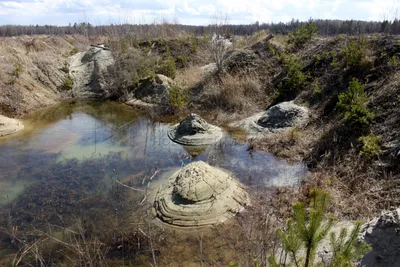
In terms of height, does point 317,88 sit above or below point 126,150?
above

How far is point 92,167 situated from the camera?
8.15 m

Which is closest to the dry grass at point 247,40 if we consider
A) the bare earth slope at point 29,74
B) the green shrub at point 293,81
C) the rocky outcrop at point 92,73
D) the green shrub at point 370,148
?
the green shrub at point 293,81

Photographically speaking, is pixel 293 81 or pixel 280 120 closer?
pixel 280 120

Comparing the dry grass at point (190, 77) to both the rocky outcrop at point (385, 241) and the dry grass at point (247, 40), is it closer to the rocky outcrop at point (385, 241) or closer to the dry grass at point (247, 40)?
the dry grass at point (247, 40)

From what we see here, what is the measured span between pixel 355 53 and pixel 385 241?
8310mm

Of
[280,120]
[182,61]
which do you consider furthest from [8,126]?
[182,61]

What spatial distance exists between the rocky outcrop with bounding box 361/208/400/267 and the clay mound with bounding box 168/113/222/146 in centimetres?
637

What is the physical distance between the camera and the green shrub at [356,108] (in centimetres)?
779

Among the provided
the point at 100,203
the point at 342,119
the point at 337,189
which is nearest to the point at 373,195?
the point at 337,189

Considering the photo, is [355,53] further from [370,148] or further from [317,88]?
[370,148]

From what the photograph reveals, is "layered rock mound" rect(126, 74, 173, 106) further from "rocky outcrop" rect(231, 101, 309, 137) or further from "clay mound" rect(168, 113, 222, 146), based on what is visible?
"rocky outcrop" rect(231, 101, 309, 137)

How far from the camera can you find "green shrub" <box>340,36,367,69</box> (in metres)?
10.2

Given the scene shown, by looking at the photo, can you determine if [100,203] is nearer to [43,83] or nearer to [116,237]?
[116,237]

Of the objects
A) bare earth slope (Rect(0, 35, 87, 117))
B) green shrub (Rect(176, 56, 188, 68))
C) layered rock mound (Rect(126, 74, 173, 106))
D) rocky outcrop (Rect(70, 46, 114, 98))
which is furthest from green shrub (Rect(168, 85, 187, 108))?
bare earth slope (Rect(0, 35, 87, 117))
